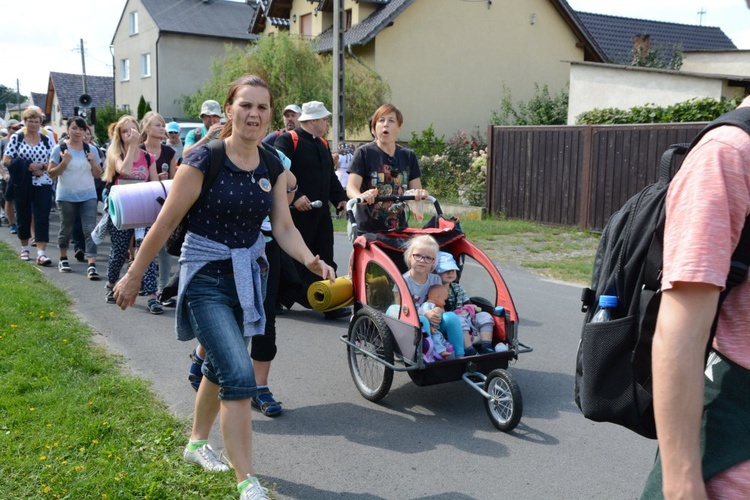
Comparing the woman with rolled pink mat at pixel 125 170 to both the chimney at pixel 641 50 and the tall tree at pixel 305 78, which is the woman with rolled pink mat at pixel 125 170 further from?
the chimney at pixel 641 50

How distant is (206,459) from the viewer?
13.1 feet

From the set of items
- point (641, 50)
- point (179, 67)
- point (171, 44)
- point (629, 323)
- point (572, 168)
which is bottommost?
point (629, 323)

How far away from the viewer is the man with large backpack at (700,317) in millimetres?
1527

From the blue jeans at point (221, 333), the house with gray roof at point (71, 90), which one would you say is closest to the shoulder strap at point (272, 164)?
the blue jeans at point (221, 333)

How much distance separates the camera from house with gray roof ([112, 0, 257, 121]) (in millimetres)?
45312

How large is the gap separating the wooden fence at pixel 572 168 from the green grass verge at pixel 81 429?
1048 cm

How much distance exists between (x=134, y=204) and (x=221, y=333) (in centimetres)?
135

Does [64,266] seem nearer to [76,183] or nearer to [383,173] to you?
[76,183]

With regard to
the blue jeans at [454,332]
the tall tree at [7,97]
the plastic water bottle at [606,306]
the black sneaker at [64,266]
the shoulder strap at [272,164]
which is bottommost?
the black sneaker at [64,266]

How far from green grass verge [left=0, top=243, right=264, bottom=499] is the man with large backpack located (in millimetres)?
2587

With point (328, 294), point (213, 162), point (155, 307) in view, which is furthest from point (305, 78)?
point (213, 162)

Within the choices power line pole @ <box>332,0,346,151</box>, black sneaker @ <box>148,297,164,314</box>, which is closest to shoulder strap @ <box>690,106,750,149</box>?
black sneaker @ <box>148,297,164,314</box>

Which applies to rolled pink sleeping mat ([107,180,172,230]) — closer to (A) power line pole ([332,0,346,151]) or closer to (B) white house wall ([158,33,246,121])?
(A) power line pole ([332,0,346,151])

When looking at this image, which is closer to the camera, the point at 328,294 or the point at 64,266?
the point at 328,294
